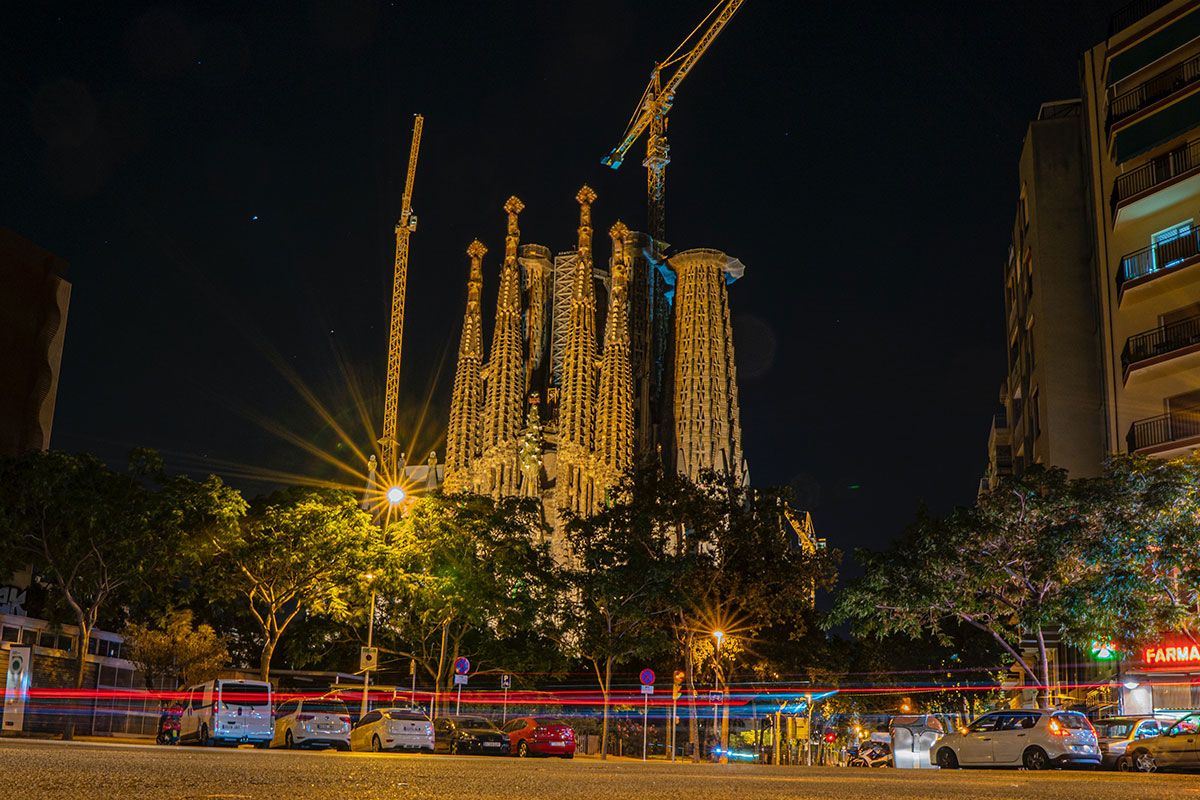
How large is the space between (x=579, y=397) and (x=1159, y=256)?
177 feet

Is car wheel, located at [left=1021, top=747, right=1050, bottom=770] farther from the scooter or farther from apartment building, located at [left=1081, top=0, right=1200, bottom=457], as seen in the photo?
the scooter

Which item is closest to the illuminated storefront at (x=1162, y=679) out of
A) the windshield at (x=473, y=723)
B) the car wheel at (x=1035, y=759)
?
the car wheel at (x=1035, y=759)

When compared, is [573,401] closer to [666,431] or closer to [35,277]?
[666,431]

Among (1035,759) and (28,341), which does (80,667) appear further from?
(28,341)

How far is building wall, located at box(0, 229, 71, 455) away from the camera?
53.7m

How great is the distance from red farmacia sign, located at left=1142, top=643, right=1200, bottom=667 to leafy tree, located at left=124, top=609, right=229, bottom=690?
30861mm

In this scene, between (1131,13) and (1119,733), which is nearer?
(1119,733)

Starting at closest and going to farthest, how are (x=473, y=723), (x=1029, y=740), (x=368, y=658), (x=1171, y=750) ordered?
(x=1171, y=750)
(x=1029, y=740)
(x=473, y=723)
(x=368, y=658)

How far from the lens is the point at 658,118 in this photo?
383 ft

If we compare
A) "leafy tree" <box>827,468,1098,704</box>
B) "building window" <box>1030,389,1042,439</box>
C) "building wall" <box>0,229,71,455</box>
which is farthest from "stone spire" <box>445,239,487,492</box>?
"leafy tree" <box>827,468,1098,704</box>

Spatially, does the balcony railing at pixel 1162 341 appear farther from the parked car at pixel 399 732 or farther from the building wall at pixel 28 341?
the building wall at pixel 28 341

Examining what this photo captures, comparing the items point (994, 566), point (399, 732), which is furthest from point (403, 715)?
point (994, 566)

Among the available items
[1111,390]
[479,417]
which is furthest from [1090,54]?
[479,417]

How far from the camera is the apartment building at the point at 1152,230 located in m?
36.0
